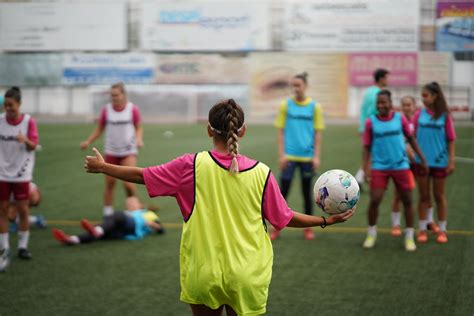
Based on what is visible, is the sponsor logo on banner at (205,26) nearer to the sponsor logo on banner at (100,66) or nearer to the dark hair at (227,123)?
the sponsor logo on banner at (100,66)

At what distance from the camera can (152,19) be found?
43.4 meters

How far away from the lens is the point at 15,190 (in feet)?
23.9

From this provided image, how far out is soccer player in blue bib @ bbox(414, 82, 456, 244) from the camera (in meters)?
8.21

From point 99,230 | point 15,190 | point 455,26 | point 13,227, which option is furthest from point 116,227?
point 455,26

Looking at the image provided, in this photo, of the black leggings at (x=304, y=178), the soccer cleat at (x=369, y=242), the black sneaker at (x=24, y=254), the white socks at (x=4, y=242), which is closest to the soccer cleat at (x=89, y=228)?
the black sneaker at (x=24, y=254)

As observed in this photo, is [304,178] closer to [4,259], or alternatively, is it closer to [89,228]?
[89,228]

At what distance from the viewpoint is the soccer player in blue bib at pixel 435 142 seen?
821 centimetres

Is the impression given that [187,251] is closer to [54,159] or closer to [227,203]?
[227,203]

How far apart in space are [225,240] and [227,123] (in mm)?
613

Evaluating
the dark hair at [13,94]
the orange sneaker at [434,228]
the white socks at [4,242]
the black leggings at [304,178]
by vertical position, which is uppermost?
the dark hair at [13,94]

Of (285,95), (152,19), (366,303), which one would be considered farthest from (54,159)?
(152,19)

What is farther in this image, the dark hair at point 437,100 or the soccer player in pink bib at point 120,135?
the soccer player in pink bib at point 120,135

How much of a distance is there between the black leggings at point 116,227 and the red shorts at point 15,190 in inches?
44.3

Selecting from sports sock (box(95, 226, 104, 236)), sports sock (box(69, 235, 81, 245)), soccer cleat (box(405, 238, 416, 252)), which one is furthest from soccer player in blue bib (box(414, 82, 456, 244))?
sports sock (box(69, 235, 81, 245))
